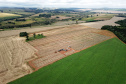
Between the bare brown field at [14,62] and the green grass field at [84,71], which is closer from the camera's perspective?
the green grass field at [84,71]

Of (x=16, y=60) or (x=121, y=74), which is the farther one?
(x=16, y=60)

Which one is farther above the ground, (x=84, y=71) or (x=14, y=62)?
(x=14, y=62)

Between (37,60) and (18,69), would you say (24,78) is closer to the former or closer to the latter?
(18,69)

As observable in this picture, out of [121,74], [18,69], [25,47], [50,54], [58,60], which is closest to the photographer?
[121,74]

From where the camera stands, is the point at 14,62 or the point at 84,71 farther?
the point at 14,62

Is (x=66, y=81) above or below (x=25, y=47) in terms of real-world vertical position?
below

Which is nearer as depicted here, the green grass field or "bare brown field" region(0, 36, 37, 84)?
the green grass field

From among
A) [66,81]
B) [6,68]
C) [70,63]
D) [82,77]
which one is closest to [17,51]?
[6,68]

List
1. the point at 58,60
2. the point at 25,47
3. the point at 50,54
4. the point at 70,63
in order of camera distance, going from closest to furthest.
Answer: the point at 70,63, the point at 58,60, the point at 50,54, the point at 25,47
